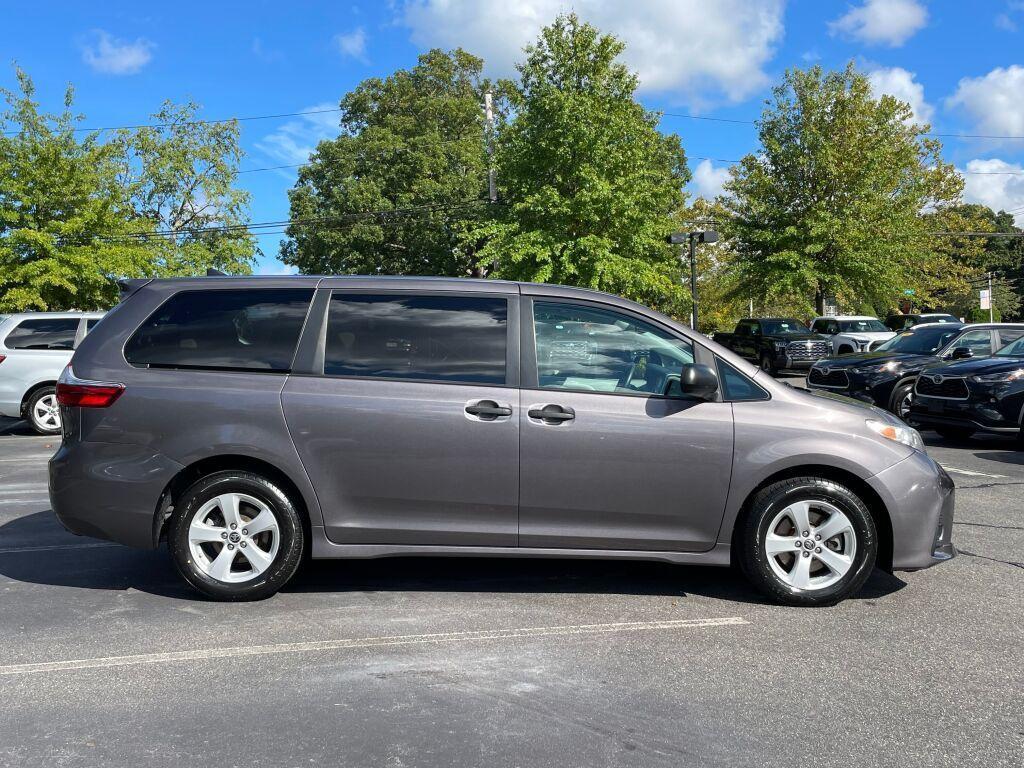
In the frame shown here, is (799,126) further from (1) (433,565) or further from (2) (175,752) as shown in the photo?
(2) (175,752)

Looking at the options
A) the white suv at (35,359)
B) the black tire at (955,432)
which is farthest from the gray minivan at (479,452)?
the white suv at (35,359)

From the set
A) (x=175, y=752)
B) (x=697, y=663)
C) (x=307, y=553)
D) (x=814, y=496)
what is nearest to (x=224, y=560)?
(x=307, y=553)

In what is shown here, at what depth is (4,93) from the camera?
25641 millimetres

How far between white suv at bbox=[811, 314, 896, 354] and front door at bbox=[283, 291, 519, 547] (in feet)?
74.6

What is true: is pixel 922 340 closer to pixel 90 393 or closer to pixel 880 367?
pixel 880 367

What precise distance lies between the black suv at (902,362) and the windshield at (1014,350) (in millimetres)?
1416

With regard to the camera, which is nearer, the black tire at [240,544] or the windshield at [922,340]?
the black tire at [240,544]

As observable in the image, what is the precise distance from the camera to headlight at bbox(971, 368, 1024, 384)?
10.4m

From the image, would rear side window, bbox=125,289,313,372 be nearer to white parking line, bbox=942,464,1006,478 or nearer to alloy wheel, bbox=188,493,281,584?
alloy wheel, bbox=188,493,281,584

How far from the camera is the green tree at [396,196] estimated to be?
142 ft

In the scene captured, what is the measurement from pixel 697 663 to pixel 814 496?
4.21ft

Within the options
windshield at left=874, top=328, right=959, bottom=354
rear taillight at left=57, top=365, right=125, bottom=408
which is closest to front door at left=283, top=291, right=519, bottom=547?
rear taillight at left=57, top=365, right=125, bottom=408

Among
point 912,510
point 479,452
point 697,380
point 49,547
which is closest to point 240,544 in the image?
point 479,452

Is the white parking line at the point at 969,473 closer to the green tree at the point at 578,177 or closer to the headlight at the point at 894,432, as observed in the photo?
the headlight at the point at 894,432
